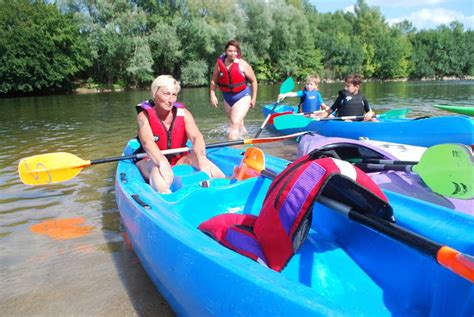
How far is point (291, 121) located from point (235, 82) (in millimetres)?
1289

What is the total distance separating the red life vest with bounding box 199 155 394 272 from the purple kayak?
2.14 ft

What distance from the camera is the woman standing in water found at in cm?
537

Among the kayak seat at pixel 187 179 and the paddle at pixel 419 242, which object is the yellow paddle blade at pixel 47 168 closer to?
the kayak seat at pixel 187 179

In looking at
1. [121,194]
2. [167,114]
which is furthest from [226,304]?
[167,114]

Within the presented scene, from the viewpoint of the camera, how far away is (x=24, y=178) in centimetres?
362

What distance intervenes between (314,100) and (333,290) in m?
5.73

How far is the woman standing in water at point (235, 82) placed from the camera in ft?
17.6

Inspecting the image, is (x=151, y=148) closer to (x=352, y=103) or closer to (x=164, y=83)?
(x=164, y=83)

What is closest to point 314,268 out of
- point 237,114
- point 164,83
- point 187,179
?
point 187,179

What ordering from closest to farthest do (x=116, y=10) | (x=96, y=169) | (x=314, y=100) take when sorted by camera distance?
(x=96, y=169) < (x=314, y=100) < (x=116, y=10)

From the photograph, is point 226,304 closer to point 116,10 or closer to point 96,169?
point 96,169

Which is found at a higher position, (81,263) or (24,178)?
(24,178)

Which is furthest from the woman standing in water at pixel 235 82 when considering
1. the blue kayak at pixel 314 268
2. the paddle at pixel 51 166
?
the blue kayak at pixel 314 268

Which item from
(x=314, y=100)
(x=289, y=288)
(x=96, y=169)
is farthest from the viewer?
(x=314, y=100)
